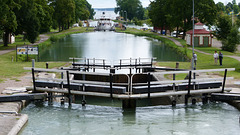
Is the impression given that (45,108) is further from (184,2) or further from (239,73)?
(184,2)

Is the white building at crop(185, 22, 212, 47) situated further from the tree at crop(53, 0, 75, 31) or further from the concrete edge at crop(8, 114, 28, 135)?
the tree at crop(53, 0, 75, 31)

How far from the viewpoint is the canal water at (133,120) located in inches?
643

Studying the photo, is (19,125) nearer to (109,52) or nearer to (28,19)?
(109,52)

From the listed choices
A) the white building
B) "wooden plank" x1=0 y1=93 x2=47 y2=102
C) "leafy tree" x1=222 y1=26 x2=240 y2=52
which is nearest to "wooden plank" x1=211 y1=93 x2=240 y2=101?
"wooden plank" x1=0 y1=93 x2=47 y2=102

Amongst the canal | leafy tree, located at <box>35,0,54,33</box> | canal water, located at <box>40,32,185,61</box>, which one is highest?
leafy tree, located at <box>35,0,54,33</box>

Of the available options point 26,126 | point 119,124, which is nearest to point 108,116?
point 119,124

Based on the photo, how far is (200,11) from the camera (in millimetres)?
76500

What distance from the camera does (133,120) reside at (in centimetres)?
1797

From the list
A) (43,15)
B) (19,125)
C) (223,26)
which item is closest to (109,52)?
(43,15)

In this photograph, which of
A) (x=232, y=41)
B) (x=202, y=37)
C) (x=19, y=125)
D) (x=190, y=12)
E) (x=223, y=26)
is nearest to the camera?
(x=19, y=125)

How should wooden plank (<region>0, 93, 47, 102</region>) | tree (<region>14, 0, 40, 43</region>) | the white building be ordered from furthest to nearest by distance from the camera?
the white building < tree (<region>14, 0, 40, 43</region>) < wooden plank (<region>0, 93, 47, 102</region>)

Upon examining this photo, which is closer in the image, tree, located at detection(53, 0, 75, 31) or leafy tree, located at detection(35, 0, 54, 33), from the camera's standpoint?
leafy tree, located at detection(35, 0, 54, 33)

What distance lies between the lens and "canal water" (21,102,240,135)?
16.3 m

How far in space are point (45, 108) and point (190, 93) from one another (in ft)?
23.2
